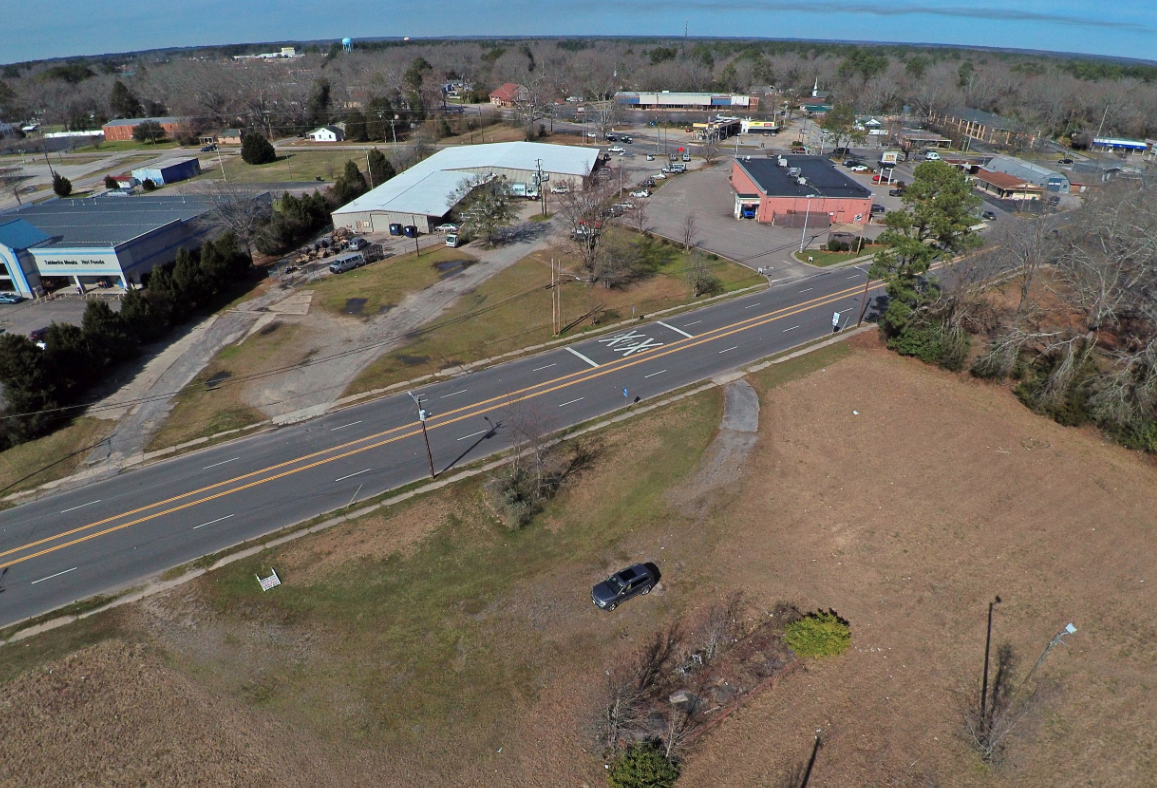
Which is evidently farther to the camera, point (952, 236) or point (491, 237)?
point (491, 237)

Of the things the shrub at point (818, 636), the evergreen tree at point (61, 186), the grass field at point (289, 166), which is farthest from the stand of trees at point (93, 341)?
the evergreen tree at point (61, 186)

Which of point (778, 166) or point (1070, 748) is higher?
point (778, 166)

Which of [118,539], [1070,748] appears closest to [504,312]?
[118,539]

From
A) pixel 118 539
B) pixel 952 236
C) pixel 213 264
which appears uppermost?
pixel 952 236

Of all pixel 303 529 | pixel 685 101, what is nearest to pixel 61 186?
pixel 303 529

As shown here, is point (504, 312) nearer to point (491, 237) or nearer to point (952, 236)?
point (491, 237)

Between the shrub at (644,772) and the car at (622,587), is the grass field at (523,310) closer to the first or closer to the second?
the car at (622,587)

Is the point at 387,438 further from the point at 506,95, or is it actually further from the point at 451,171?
the point at 506,95
